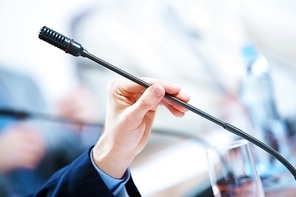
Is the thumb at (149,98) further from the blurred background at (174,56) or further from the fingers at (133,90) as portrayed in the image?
the blurred background at (174,56)

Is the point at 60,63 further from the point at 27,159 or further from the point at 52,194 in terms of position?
the point at 52,194

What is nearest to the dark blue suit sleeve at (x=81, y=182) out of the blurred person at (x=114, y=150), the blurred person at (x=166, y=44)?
the blurred person at (x=114, y=150)

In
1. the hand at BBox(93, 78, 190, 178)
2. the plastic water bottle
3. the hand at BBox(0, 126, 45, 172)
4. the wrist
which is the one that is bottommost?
the hand at BBox(0, 126, 45, 172)

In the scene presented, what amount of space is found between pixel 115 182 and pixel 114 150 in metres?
0.07

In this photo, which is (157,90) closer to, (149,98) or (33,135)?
(149,98)

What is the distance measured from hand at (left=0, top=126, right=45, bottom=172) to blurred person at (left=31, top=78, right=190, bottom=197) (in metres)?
0.44

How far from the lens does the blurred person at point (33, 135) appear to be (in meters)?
1.15

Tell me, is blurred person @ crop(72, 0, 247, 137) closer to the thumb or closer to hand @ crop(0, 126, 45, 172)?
hand @ crop(0, 126, 45, 172)

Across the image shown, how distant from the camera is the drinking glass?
647 mm

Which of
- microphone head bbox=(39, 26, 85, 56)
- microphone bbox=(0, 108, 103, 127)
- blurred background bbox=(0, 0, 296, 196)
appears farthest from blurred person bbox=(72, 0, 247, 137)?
microphone head bbox=(39, 26, 85, 56)

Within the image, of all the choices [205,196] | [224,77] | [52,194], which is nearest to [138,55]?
[224,77]

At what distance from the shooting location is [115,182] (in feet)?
2.41

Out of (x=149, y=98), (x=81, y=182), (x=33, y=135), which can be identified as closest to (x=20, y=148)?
(x=33, y=135)

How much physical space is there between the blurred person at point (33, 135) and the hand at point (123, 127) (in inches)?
19.0
